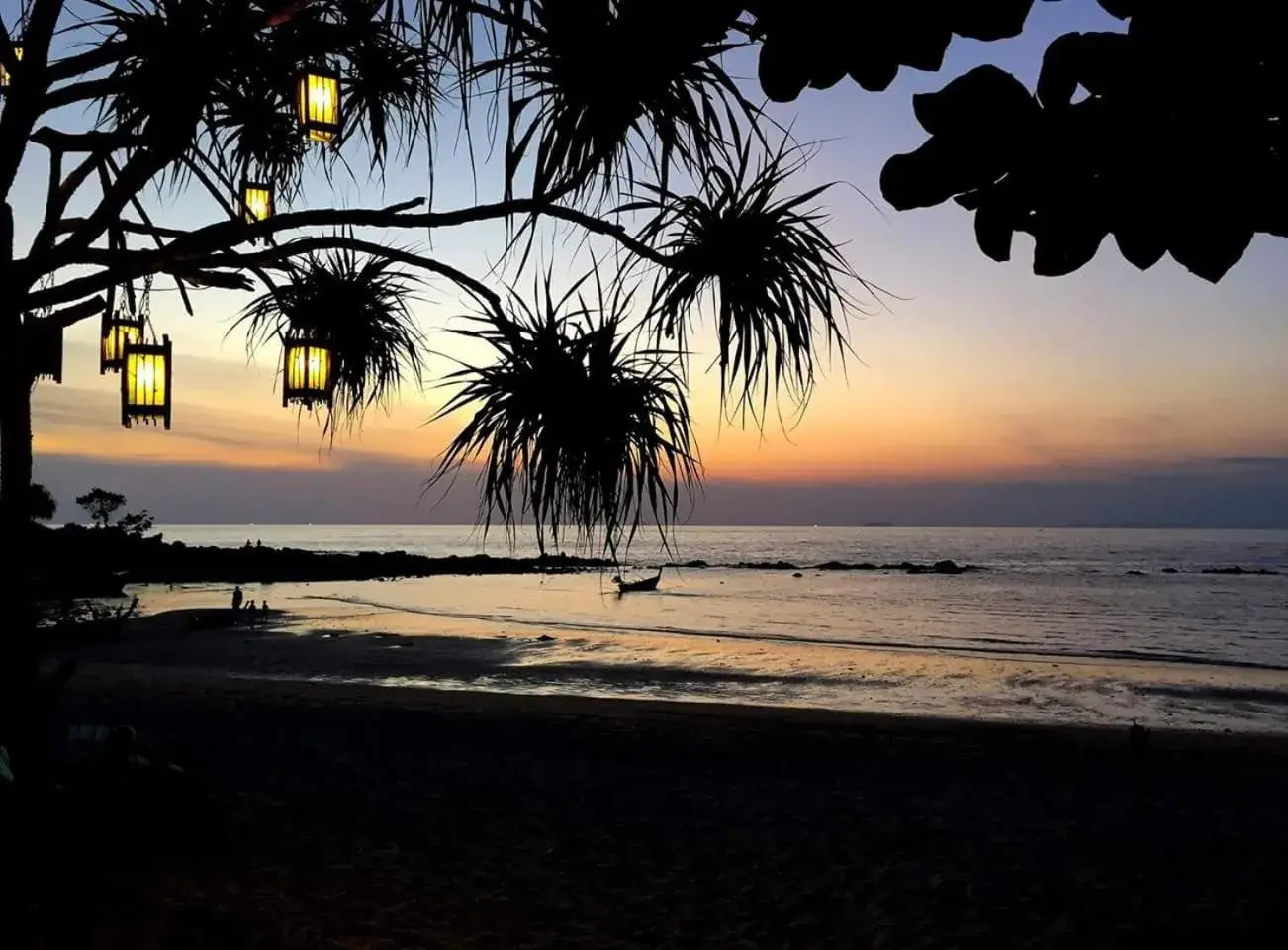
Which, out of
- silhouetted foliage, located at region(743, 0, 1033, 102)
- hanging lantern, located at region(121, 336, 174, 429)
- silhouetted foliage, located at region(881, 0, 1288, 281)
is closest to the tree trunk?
hanging lantern, located at region(121, 336, 174, 429)

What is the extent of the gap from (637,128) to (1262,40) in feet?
6.38

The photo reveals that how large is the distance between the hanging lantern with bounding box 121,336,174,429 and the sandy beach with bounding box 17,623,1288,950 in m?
1.94

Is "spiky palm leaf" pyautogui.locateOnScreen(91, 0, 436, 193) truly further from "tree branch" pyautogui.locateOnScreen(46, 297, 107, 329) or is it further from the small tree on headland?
the small tree on headland

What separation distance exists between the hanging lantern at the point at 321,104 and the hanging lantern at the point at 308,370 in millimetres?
808

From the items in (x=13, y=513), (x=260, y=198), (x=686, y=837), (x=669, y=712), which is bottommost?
(x=669, y=712)

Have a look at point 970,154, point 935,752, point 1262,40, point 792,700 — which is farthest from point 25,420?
point 792,700

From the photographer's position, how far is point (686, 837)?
609 cm

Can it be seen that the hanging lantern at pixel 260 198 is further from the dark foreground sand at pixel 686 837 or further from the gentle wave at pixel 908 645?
the gentle wave at pixel 908 645

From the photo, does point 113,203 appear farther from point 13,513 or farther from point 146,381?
point 146,381

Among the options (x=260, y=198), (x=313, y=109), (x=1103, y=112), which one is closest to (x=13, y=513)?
(x=313, y=109)

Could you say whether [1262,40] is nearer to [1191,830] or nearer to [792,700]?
[1191,830]

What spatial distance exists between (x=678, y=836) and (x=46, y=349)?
428 centimetres

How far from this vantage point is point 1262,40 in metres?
0.98

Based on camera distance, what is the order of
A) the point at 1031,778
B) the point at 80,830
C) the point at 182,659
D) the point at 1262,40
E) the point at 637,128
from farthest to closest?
1. the point at 182,659
2. the point at 1031,778
3. the point at 80,830
4. the point at 637,128
5. the point at 1262,40
